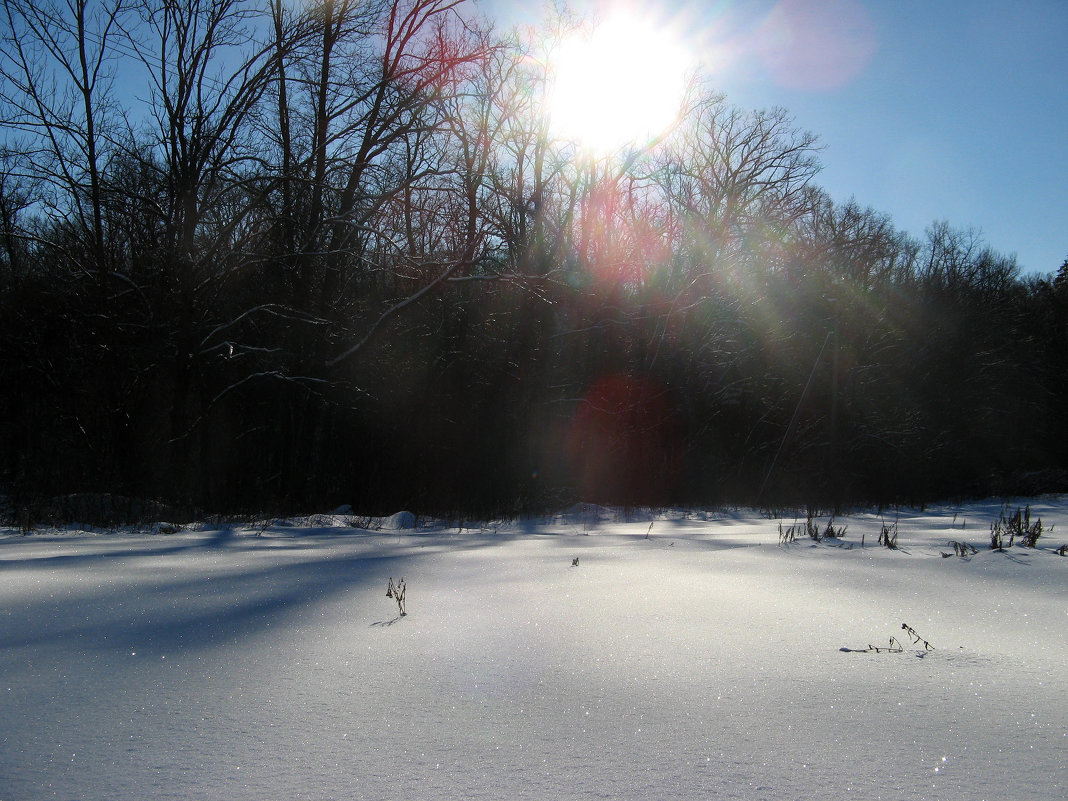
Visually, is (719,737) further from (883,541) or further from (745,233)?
(745,233)

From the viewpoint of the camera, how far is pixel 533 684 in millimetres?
1751

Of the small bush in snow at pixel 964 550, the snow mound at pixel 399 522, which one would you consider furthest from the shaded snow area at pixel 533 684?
the snow mound at pixel 399 522

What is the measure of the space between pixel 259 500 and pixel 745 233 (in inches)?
674

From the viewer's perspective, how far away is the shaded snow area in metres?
1.30

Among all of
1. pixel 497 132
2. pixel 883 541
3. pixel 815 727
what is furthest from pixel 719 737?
pixel 497 132

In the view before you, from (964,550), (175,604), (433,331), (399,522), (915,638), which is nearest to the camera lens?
(915,638)

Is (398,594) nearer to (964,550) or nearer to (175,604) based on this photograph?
(175,604)

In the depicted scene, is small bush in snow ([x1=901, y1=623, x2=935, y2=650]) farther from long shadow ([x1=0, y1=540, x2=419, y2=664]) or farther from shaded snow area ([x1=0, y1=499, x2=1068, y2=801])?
long shadow ([x1=0, y1=540, x2=419, y2=664])

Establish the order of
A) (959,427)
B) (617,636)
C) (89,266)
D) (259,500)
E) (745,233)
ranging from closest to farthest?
(617,636)
(89,266)
(259,500)
(745,233)
(959,427)

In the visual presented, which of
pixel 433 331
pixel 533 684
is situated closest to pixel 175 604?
pixel 533 684

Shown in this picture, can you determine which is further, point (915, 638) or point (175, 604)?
point (175, 604)

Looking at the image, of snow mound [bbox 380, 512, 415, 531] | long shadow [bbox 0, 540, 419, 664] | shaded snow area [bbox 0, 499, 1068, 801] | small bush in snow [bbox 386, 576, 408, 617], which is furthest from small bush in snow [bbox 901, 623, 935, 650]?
snow mound [bbox 380, 512, 415, 531]

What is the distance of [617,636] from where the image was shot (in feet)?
7.00

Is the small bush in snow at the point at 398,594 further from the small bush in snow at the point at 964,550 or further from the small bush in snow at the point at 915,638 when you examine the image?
the small bush in snow at the point at 964,550
